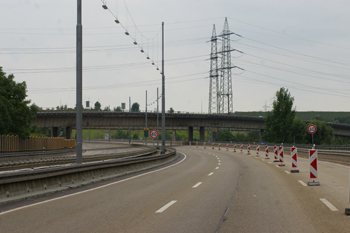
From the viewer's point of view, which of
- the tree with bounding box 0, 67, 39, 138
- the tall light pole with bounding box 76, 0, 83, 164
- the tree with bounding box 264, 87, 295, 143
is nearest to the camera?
the tall light pole with bounding box 76, 0, 83, 164

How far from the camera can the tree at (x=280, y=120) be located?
322 feet

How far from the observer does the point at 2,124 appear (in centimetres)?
5069

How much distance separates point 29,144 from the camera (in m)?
50.5

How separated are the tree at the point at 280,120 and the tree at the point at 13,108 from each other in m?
59.2

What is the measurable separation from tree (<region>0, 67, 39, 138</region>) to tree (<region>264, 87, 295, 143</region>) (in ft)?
194

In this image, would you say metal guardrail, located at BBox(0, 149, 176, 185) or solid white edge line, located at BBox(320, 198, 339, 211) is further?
metal guardrail, located at BBox(0, 149, 176, 185)

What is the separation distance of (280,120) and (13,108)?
64481mm

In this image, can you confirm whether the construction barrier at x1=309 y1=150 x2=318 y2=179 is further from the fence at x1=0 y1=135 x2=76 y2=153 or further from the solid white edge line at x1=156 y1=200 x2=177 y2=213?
the fence at x1=0 y1=135 x2=76 y2=153

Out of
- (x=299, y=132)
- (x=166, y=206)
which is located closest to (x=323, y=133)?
(x=299, y=132)

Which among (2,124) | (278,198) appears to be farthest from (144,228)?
(2,124)

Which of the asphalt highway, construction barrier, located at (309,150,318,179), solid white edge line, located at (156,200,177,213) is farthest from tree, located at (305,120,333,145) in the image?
solid white edge line, located at (156,200,177,213)

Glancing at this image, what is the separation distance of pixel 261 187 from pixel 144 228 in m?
7.29

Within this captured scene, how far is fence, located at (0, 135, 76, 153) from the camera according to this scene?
1709 inches

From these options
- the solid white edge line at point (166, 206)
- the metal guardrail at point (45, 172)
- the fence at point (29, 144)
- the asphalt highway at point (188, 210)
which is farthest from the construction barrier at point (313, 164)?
the fence at point (29, 144)
